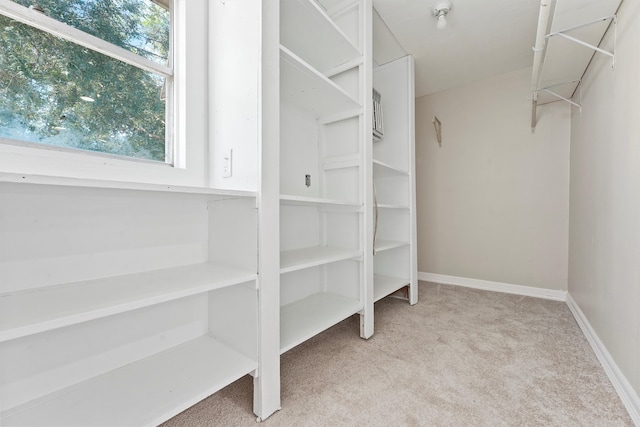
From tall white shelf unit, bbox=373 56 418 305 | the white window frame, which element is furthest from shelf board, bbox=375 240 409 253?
the white window frame

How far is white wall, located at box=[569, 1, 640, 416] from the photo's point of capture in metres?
1.25

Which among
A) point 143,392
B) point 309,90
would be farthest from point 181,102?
point 143,392

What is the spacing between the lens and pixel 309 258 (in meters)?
1.56

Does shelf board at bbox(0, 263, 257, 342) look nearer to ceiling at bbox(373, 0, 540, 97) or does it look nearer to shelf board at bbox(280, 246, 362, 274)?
shelf board at bbox(280, 246, 362, 274)

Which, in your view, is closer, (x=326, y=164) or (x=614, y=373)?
(x=614, y=373)

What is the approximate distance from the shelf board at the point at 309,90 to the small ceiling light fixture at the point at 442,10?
88cm

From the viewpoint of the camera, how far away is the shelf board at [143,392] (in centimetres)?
88

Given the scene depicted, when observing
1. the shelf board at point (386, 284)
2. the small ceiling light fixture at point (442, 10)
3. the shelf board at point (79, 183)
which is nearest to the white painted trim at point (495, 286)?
the shelf board at point (386, 284)

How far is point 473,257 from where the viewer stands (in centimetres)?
306

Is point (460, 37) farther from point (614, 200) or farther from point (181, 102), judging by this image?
point (181, 102)

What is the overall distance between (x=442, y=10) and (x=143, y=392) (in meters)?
2.73

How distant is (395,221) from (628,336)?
164 centimetres

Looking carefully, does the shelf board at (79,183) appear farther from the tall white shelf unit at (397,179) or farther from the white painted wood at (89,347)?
the tall white shelf unit at (397,179)

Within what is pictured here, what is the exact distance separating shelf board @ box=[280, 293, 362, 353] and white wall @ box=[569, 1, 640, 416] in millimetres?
1310
